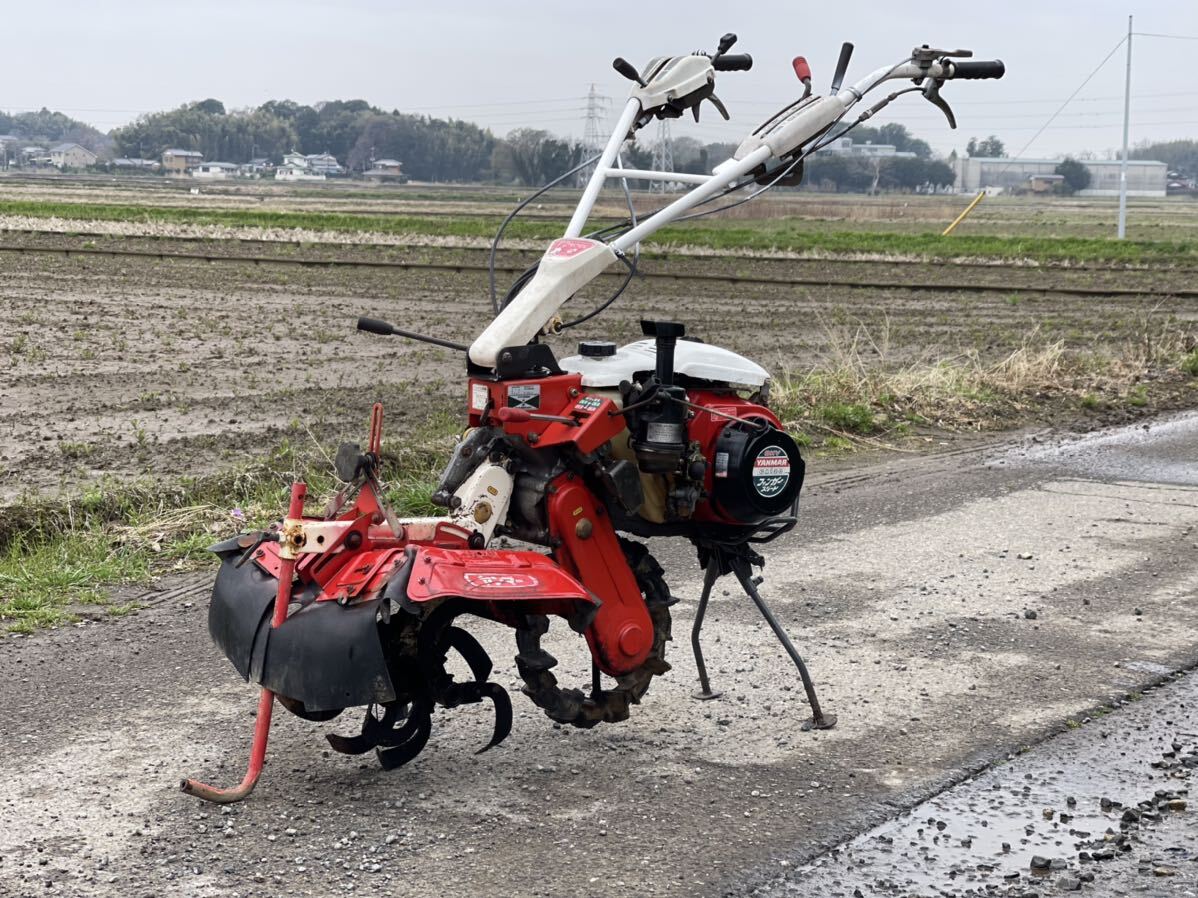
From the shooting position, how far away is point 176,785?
181 inches

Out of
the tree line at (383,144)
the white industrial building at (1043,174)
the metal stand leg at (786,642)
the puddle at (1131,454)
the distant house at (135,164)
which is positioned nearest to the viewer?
the metal stand leg at (786,642)

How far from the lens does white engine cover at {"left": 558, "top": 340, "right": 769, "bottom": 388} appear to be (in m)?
4.57

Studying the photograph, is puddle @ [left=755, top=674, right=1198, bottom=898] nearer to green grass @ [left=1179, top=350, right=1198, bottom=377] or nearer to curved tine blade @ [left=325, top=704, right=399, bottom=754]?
curved tine blade @ [left=325, top=704, right=399, bottom=754]

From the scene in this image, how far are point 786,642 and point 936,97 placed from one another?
2.01 m

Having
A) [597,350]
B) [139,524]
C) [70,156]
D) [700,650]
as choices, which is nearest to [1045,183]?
[70,156]

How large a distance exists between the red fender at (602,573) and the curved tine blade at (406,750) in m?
0.60

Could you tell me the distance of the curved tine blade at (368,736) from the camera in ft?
14.8

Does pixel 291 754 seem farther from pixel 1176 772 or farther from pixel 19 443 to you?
pixel 19 443

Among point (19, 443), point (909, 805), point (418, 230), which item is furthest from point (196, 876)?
point (418, 230)

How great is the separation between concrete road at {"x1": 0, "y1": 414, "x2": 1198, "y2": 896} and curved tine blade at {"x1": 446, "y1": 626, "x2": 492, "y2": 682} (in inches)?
16.5

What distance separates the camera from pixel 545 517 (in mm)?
4422

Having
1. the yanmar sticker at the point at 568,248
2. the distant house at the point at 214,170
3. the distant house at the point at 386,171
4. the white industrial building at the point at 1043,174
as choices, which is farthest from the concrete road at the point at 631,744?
the distant house at the point at 214,170

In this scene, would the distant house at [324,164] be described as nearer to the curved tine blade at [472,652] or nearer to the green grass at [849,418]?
the green grass at [849,418]

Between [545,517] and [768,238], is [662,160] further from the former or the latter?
[768,238]
